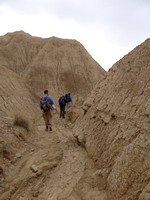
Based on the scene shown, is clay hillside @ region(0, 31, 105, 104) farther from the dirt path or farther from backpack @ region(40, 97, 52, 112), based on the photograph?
the dirt path

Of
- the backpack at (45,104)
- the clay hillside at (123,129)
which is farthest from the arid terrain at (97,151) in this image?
the backpack at (45,104)

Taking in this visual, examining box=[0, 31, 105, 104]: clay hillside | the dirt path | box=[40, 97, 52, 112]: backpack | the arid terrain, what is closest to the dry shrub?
the arid terrain

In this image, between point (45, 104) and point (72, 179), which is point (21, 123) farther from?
point (72, 179)

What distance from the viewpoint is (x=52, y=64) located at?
2184cm

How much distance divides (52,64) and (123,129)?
64.7ft

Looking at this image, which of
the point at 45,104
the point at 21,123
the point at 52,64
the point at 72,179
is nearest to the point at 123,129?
the point at 72,179

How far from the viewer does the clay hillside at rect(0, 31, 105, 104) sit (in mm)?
19812

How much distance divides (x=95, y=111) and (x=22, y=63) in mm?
21065

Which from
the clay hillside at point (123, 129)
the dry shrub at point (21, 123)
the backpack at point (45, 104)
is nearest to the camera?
the clay hillside at point (123, 129)

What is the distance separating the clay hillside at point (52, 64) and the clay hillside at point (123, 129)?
14.1 metres

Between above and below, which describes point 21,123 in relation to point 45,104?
below

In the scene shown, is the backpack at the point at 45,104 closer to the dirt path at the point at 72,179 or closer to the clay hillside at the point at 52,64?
the dirt path at the point at 72,179

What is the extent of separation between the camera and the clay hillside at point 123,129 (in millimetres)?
2467

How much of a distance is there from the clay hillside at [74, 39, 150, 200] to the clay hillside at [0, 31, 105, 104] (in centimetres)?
1406
